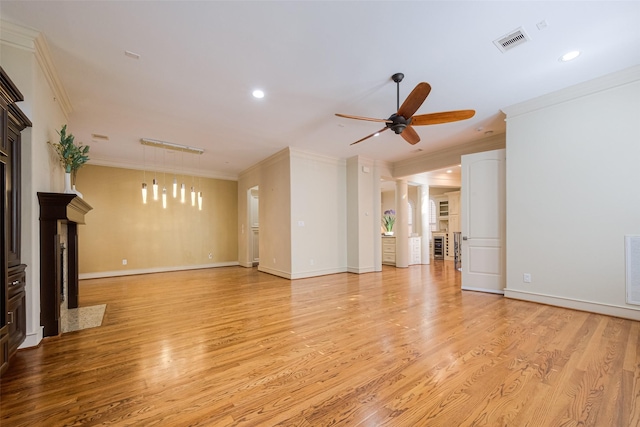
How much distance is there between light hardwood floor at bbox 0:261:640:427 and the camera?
1.62 meters

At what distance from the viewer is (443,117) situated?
3.16 metres

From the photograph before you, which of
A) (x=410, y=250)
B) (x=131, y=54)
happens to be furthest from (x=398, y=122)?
(x=410, y=250)

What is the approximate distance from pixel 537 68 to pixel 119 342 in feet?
18.1

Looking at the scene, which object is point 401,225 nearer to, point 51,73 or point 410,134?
point 410,134

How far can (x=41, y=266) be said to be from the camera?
9.11 feet

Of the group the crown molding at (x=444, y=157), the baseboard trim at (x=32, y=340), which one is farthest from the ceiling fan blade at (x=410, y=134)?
the baseboard trim at (x=32, y=340)

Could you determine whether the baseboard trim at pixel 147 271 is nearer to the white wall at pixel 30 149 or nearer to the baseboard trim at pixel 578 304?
the white wall at pixel 30 149

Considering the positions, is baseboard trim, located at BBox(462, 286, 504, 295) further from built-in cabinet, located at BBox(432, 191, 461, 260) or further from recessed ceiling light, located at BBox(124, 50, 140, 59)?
recessed ceiling light, located at BBox(124, 50, 140, 59)

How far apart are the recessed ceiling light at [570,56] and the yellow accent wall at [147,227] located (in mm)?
8093

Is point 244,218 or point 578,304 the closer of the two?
point 578,304

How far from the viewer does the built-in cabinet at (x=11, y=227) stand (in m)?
1.92

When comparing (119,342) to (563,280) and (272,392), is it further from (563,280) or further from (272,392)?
(563,280)

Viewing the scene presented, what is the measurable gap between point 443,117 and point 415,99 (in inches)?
20.7

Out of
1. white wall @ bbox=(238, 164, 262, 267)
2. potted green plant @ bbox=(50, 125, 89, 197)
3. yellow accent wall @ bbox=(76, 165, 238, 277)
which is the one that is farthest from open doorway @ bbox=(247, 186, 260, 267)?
potted green plant @ bbox=(50, 125, 89, 197)
